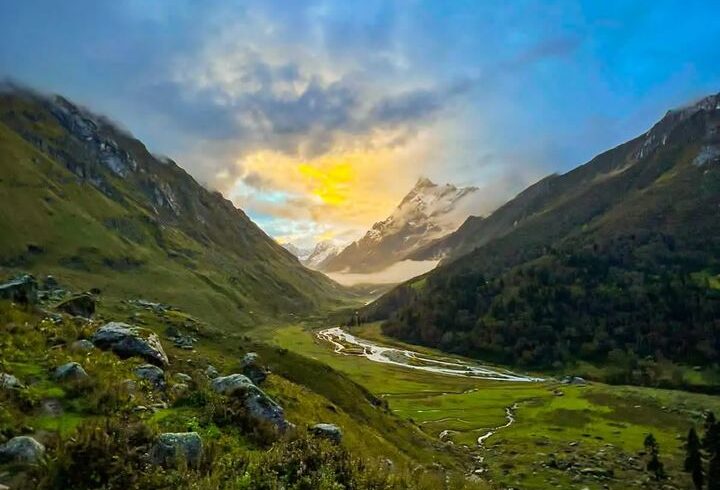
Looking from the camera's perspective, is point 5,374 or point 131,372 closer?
point 5,374

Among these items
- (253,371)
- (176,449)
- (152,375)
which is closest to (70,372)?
(152,375)

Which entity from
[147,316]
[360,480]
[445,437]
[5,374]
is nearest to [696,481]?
[445,437]


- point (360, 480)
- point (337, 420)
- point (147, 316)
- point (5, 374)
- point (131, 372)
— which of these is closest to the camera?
point (360, 480)

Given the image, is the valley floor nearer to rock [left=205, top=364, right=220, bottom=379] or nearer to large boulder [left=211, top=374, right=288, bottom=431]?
rock [left=205, top=364, right=220, bottom=379]

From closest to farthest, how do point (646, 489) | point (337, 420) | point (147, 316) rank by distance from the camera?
point (337, 420), point (646, 489), point (147, 316)

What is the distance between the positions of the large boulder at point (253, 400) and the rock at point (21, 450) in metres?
7.29

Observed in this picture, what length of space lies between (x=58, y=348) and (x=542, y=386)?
595 feet

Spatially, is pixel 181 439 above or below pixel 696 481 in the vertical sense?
above

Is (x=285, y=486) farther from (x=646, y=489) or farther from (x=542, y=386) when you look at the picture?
(x=542, y=386)

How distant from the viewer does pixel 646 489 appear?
6900cm

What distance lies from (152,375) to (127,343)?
403 centimetres

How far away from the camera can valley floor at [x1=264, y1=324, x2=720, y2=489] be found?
72.8 meters

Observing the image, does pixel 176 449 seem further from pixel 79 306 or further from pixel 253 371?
pixel 79 306

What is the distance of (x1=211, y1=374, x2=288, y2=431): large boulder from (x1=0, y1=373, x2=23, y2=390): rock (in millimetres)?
6609
